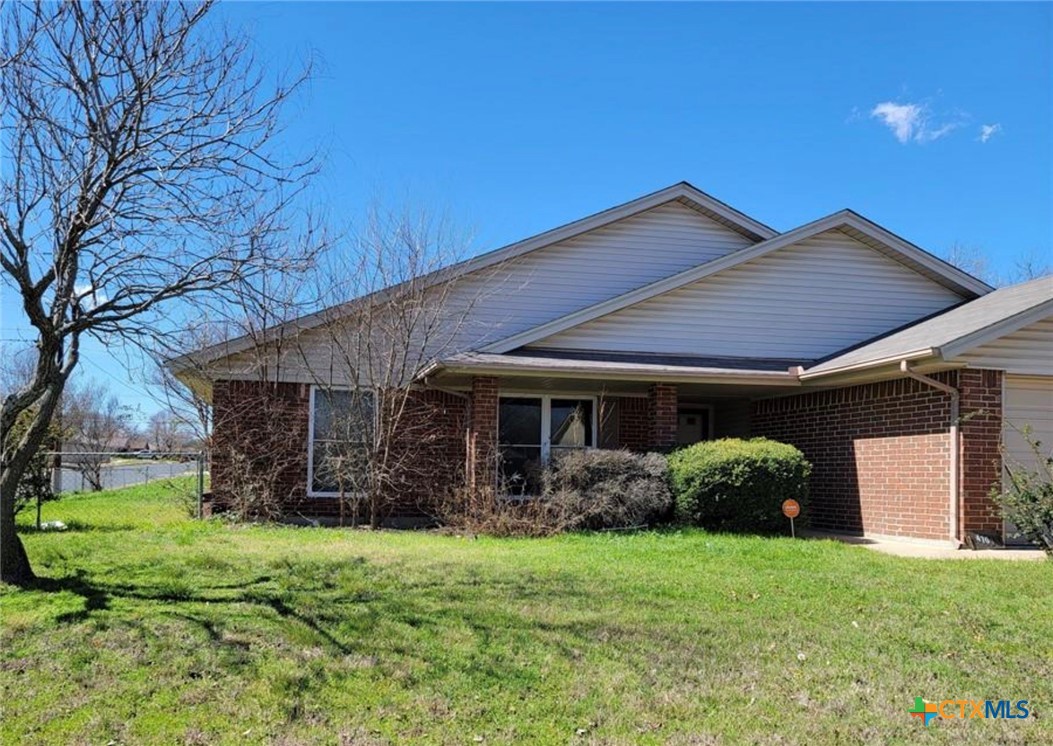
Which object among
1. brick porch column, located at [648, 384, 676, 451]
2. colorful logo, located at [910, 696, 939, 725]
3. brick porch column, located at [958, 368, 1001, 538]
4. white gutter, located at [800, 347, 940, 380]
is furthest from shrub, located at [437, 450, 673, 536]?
colorful logo, located at [910, 696, 939, 725]

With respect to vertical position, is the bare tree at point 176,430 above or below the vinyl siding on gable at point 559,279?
below

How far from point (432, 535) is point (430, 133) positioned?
19.7 ft

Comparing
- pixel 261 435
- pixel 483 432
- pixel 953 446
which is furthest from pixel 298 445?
pixel 953 446

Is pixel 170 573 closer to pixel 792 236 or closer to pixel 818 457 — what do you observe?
pixel 818 457

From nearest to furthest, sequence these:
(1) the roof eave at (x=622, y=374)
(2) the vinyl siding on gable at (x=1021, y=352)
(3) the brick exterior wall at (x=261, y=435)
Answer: (2) the vinyl siding on gable at (x=1021, y=352) < (1) the roof eave at (x=622, y=374) < (3) the brick exterior wall at (x=261, y=435)

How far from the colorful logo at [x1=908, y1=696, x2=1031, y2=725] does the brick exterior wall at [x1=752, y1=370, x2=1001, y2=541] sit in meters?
6.39

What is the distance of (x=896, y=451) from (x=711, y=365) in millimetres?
3046

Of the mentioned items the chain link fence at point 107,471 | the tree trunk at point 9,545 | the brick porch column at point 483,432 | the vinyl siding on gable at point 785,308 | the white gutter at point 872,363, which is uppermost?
the vinyl siding on gable at point 785,308

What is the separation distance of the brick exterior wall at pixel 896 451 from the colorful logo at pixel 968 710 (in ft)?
21.0

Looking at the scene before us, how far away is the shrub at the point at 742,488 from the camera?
427 inches

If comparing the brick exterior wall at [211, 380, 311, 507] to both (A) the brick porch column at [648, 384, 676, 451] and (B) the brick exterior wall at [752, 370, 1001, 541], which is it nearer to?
(A) the brick porch column at [648, 384, 676, 451]

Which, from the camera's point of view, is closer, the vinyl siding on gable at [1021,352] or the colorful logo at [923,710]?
the colorful logo at [923,710]

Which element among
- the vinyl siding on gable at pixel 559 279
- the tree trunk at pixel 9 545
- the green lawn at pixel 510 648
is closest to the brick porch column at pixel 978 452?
the green lawn at pixel 510 648

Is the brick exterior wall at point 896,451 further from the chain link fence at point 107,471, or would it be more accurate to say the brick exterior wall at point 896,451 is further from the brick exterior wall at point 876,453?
the chain link fence at point 107,471
